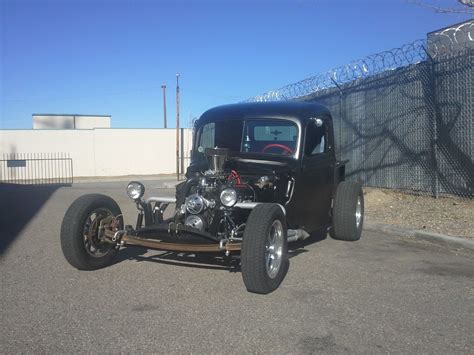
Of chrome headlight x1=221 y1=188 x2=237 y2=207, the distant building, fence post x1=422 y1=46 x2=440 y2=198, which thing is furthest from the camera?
the distant building

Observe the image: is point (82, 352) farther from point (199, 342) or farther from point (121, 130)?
point (121, 130)

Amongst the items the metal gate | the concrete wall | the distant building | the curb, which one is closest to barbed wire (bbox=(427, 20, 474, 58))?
the curb

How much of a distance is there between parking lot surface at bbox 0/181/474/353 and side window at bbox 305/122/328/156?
4.39 ft

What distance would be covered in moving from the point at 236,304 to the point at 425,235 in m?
3.97

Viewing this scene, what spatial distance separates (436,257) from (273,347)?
144 inches

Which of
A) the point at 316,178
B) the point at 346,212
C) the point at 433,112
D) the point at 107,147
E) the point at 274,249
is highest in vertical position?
the point at 433,112

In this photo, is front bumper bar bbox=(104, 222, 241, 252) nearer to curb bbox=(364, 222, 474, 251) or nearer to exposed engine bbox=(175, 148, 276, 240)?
exposed engine bbox=(175, 148, 276, 240)

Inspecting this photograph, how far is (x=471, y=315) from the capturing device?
406 cm

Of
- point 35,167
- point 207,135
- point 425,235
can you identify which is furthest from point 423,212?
point 35,167

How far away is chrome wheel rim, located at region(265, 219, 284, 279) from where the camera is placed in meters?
4.75

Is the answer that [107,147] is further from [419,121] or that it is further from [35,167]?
[419,121]

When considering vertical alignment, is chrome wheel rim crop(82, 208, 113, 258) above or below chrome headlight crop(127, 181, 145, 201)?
below

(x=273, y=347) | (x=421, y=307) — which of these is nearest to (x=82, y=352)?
(x=273, y=347)

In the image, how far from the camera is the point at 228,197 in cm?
482
